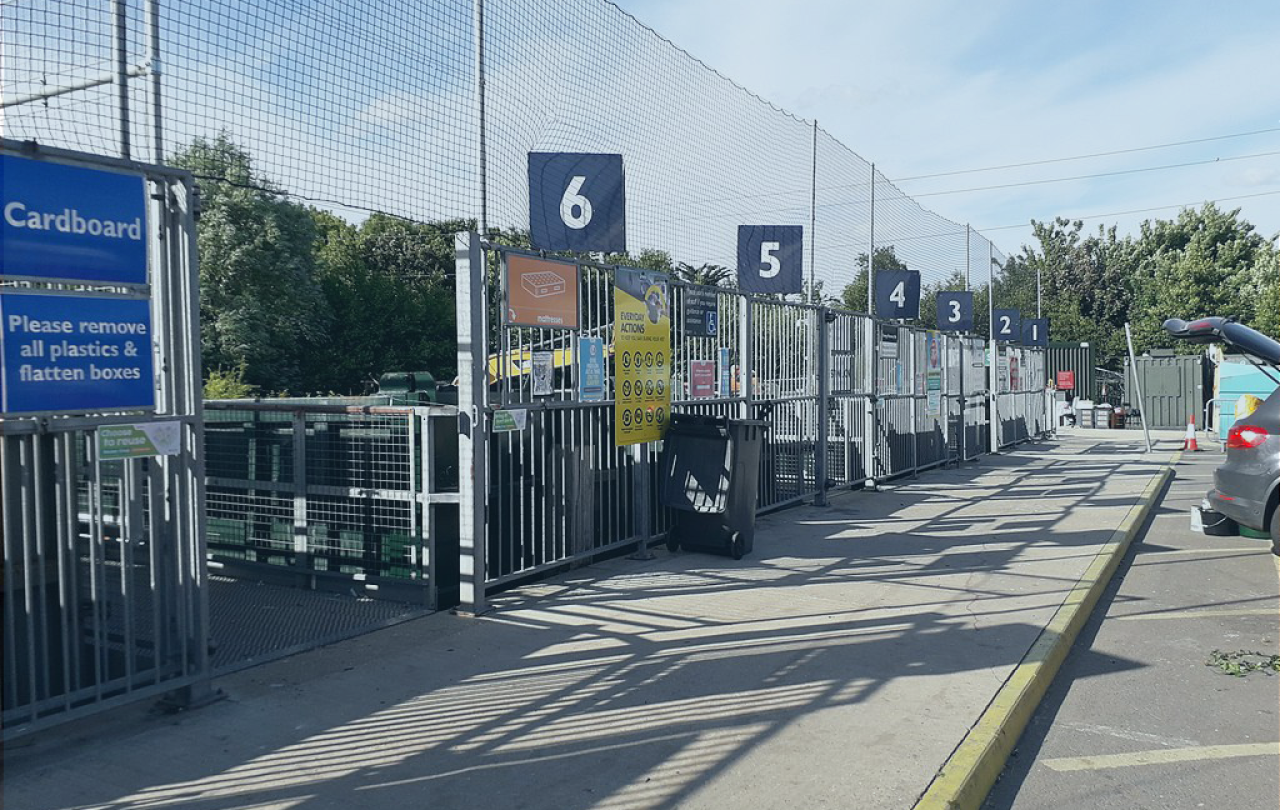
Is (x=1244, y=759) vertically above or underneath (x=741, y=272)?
underneath

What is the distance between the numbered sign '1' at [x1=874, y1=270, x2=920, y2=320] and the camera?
1620 centimetres

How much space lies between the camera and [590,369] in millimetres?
8109

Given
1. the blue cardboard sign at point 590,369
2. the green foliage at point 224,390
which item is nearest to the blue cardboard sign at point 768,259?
the blue cardboard sign at point 590,369

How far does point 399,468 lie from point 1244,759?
541 centimetres

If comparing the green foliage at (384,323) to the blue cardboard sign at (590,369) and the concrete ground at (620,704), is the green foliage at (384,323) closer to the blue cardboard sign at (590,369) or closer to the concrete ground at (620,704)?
the blue cardboard sign at (590,369)

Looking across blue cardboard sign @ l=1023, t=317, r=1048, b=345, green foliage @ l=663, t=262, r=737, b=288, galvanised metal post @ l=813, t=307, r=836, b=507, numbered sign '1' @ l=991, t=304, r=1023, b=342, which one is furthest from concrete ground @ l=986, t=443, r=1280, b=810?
blue cardboard sign @ l=1023, t=317, r=1048, b=345

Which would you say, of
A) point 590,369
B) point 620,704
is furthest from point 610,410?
point 620,704

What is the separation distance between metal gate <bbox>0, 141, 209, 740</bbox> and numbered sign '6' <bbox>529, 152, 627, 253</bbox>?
10.6 feet

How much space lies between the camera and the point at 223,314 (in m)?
28.1

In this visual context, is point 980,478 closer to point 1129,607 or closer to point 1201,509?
point 1201,509

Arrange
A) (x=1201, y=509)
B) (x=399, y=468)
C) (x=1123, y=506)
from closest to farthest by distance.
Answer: (x=399, y=468)
(x=1201, y=509)
(x=1123, y=506)

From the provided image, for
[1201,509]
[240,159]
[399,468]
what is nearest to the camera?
[240,159]

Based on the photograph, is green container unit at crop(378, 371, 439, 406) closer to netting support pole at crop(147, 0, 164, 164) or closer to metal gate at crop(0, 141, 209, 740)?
metal gate at crop(0, 141, 209, 740)

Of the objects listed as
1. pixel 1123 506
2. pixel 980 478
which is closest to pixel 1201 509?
pixel 1123 506
